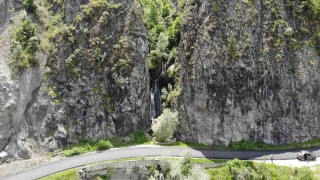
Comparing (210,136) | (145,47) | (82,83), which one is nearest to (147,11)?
(145,47)

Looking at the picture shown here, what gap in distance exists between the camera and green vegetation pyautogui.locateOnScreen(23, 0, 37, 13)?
58.0 meters

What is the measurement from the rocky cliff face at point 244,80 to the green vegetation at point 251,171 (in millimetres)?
5533

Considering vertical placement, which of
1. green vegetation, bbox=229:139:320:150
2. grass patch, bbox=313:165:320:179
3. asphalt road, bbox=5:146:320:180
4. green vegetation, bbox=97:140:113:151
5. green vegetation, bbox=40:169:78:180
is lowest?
grass patch, bbox=313:165:320:179

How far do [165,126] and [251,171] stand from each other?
12.3 meters

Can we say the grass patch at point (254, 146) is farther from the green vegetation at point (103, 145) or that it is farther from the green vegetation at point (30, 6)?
the green vegetation at point (30, 6)

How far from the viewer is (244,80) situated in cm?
5356

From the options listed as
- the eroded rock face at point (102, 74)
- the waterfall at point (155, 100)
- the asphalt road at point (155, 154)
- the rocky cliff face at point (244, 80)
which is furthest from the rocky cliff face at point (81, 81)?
the rocky cliff face at point (244, 80)

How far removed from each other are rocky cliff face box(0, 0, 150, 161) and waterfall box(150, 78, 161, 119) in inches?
72.2

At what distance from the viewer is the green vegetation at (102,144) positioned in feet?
167

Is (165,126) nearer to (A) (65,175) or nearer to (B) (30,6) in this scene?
(A) (65,175)

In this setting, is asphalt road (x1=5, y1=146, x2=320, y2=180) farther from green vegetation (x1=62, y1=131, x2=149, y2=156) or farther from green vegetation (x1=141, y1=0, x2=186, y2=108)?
green vegetation (x1=141, y1=0, x2=186, y2=108)

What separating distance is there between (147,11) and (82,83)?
2036 cm

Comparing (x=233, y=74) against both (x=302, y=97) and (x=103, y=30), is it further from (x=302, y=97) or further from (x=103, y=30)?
(x=103, y=30)


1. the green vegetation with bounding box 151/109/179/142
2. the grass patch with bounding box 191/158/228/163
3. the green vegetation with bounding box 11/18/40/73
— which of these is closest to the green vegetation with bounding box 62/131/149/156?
the green vegetation with bounding box 151/109/179/142
